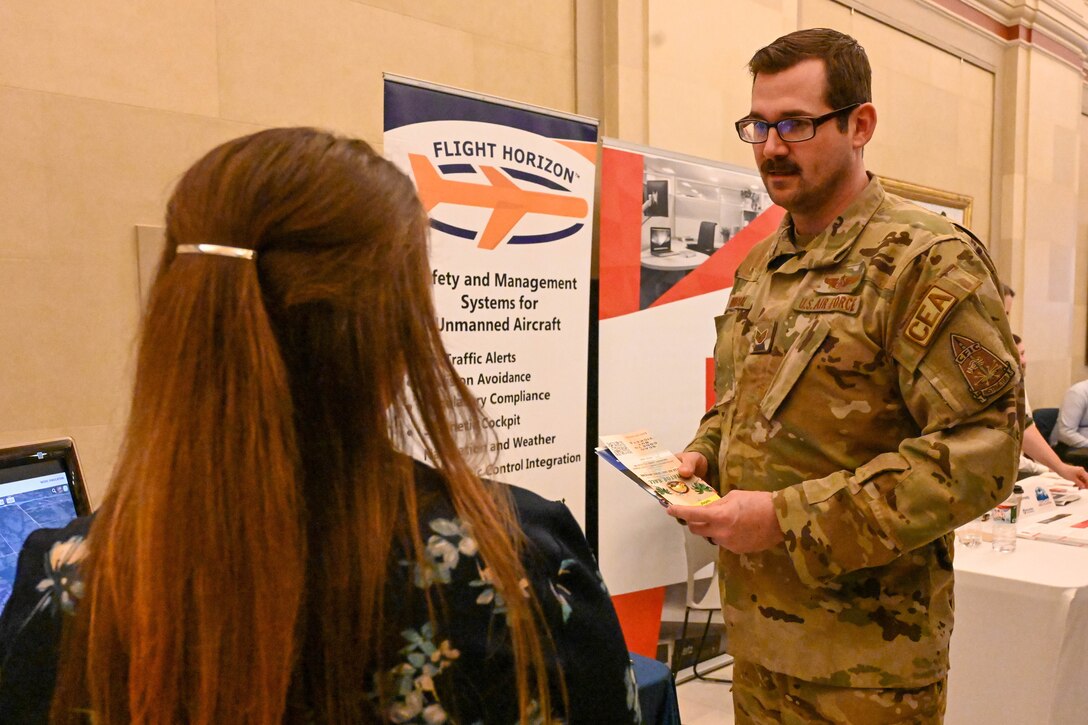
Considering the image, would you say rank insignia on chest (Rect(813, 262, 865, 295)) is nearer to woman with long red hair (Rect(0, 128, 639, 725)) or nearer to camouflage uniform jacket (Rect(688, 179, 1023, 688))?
camouflage uniform jacket (Rect(688, 179, 1023, 688))

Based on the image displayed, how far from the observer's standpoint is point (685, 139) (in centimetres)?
395

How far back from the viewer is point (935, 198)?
6000 mm

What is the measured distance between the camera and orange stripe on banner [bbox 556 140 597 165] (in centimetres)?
276

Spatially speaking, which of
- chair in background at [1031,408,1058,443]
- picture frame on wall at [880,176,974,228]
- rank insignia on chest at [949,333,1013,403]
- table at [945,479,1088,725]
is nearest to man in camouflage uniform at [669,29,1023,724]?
rank insignia on chest at [949,333,1013,403]

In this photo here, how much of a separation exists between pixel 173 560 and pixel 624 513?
2.52m

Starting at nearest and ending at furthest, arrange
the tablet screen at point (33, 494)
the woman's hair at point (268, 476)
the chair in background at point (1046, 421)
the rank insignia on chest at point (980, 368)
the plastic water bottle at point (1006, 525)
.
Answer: the woman's hair at point (268, 476), the tablet screen at point (33, 494), the rank insignia on chest at point (980, 368), the plastic water bottle at point (1006, 525), the chair in background at point (1046, 421)

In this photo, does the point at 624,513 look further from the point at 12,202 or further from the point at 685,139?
the point at 12,202

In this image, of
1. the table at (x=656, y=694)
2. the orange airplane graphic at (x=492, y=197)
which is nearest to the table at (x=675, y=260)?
the orange airplane graphic at (x=492, y=197)

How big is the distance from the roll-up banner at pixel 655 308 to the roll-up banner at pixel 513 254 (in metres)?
0.19

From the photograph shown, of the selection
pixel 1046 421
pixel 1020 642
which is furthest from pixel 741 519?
pixel 1046 421

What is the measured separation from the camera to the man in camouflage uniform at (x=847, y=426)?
141 centimetres

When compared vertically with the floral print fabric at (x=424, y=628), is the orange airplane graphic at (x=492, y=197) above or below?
above

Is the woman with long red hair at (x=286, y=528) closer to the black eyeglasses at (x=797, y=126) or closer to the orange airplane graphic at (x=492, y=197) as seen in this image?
the black eyeglasses at (x=797, y=126)

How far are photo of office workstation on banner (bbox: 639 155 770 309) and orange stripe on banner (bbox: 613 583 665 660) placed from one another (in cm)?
108
